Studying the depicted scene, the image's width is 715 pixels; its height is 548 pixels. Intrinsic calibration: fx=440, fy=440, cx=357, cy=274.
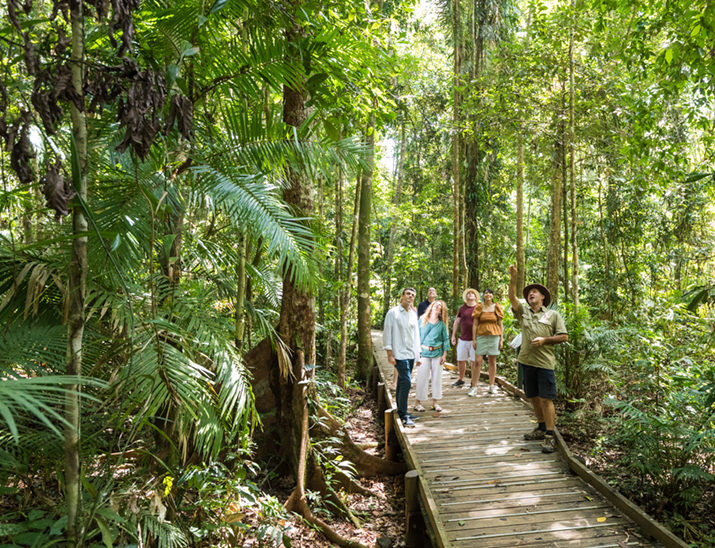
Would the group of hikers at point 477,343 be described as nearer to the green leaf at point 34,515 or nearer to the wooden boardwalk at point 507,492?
the wooden boardwalk at point 507,492

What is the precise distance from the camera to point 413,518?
4992mm

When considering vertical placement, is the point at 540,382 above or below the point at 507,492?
above

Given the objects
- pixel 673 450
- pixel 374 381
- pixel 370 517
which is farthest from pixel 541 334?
pixel 374 381

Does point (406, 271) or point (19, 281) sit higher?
point (406, 271)

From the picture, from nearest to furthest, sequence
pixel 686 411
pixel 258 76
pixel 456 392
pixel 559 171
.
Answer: pixel 258 76, pixel 686 411, pixel 456 392, pixel 559 171

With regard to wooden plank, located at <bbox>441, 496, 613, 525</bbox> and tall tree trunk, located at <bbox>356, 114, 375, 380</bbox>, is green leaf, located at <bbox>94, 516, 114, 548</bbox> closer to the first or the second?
wooden plank, located at <bbox>441, 496, 613, 525</bbox>

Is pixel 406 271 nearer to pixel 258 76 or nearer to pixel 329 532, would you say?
pixel 329 532

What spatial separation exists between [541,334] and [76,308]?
17.1 feet

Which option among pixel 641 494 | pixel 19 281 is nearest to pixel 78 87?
pixel 19 281

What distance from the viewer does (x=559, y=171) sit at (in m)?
10.7

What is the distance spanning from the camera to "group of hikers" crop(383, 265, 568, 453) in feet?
18.5

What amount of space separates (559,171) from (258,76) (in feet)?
32.1

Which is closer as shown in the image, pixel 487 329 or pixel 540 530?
pixel 540 530

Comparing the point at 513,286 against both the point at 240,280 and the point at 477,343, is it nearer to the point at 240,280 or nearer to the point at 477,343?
the point at 477,343
